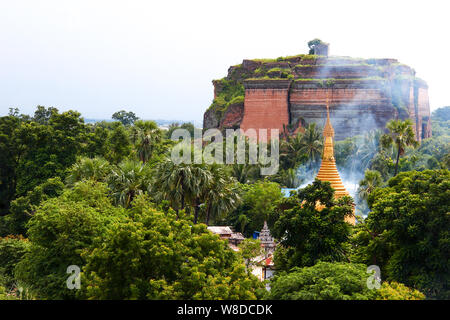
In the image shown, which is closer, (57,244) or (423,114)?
(57,244)

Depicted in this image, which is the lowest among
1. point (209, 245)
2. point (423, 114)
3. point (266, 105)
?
point (209, 245)

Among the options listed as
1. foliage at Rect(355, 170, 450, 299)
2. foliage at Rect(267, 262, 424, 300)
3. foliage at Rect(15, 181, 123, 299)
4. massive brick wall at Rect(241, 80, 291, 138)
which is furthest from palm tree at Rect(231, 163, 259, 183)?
foliage at Rect(267, 262, 424, 300)

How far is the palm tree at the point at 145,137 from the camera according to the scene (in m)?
35.5

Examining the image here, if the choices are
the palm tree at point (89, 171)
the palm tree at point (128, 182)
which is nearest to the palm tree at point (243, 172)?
the palm tree at point (89, 171)

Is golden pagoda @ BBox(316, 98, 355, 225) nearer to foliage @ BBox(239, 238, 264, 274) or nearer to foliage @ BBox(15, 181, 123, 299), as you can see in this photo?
foliage @ BBox(239, 238, 264, 274)

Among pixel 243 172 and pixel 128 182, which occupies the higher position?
pixel 243 172

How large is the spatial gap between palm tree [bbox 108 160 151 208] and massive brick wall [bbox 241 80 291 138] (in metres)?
41.5

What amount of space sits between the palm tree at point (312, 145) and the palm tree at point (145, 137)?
67.9 ft

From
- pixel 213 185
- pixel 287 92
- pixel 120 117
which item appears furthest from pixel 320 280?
pixel 120 117

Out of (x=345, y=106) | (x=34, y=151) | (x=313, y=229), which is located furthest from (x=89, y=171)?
(x=345, y=106)

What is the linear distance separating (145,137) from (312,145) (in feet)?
72.8

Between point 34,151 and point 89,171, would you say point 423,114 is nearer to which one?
point 34,151

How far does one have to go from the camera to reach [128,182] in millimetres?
26266
